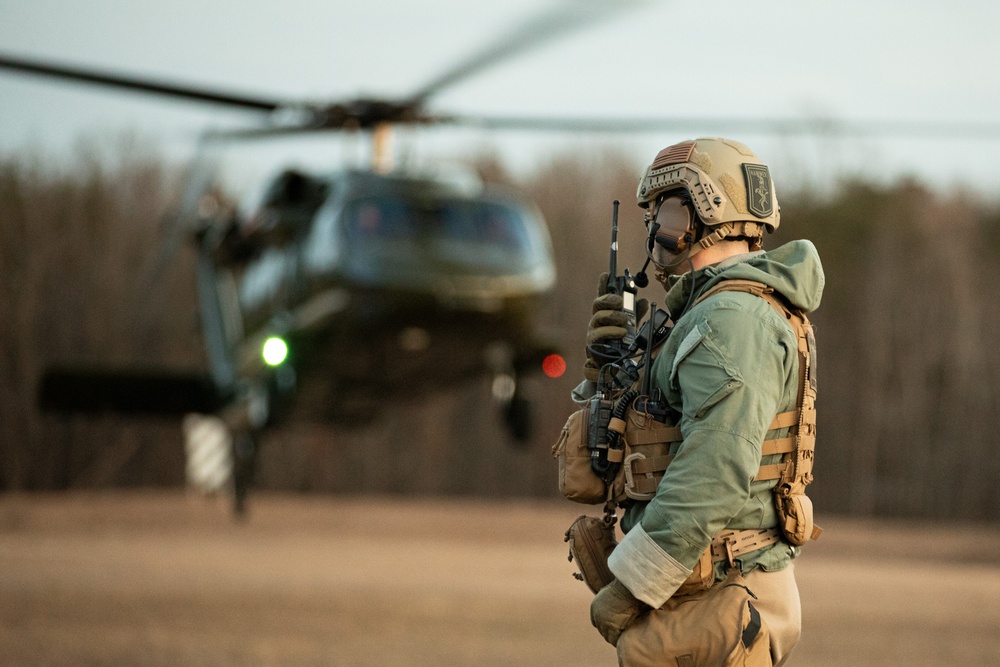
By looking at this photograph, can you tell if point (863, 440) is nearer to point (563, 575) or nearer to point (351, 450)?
point (351, 450)

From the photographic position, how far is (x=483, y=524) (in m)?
28.1

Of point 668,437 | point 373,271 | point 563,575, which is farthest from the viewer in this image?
point 563,575

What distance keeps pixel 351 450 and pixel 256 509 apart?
6290mm

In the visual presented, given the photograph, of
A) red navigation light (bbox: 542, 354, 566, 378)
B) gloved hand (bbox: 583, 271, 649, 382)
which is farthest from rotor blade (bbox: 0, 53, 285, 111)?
gloved hand (bbox: 583, 271, 649, 382)

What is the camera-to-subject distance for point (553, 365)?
13.6 meters

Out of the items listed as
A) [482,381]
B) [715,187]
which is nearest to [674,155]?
[715,187]

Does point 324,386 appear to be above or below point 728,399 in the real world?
below

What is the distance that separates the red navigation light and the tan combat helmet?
10.1 meters

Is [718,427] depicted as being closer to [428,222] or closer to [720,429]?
[720,429]

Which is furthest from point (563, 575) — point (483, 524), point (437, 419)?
point (437, 419)

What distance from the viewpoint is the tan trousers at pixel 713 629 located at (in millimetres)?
2943

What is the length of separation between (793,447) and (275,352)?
10.8 metres

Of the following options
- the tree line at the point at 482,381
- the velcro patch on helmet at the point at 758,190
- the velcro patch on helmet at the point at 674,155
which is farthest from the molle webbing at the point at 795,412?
the tree line at the point at 482,381

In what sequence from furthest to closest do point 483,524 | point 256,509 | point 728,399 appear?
point 256,509
point 483,524
point 728,399
